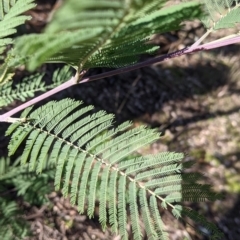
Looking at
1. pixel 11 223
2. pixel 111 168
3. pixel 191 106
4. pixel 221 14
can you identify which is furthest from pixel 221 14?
pixel 191 106

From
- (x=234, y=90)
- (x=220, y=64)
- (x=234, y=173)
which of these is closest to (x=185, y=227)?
(x=234, y=173)

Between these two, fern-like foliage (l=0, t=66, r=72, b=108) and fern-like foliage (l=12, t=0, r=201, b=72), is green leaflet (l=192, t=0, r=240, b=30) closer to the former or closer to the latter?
fern-like foliage (l=12, t=0, r=201, b=72)

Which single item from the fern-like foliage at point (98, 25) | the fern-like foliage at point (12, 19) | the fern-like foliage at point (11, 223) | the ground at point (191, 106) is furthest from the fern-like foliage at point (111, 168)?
the ground at point (191, 106)

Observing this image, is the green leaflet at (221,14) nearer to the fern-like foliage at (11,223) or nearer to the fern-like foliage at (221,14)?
the fern-like foliage at (221,14)

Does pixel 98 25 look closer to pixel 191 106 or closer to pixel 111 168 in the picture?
pixel 111 168

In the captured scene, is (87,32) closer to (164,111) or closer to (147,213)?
(147,213)
